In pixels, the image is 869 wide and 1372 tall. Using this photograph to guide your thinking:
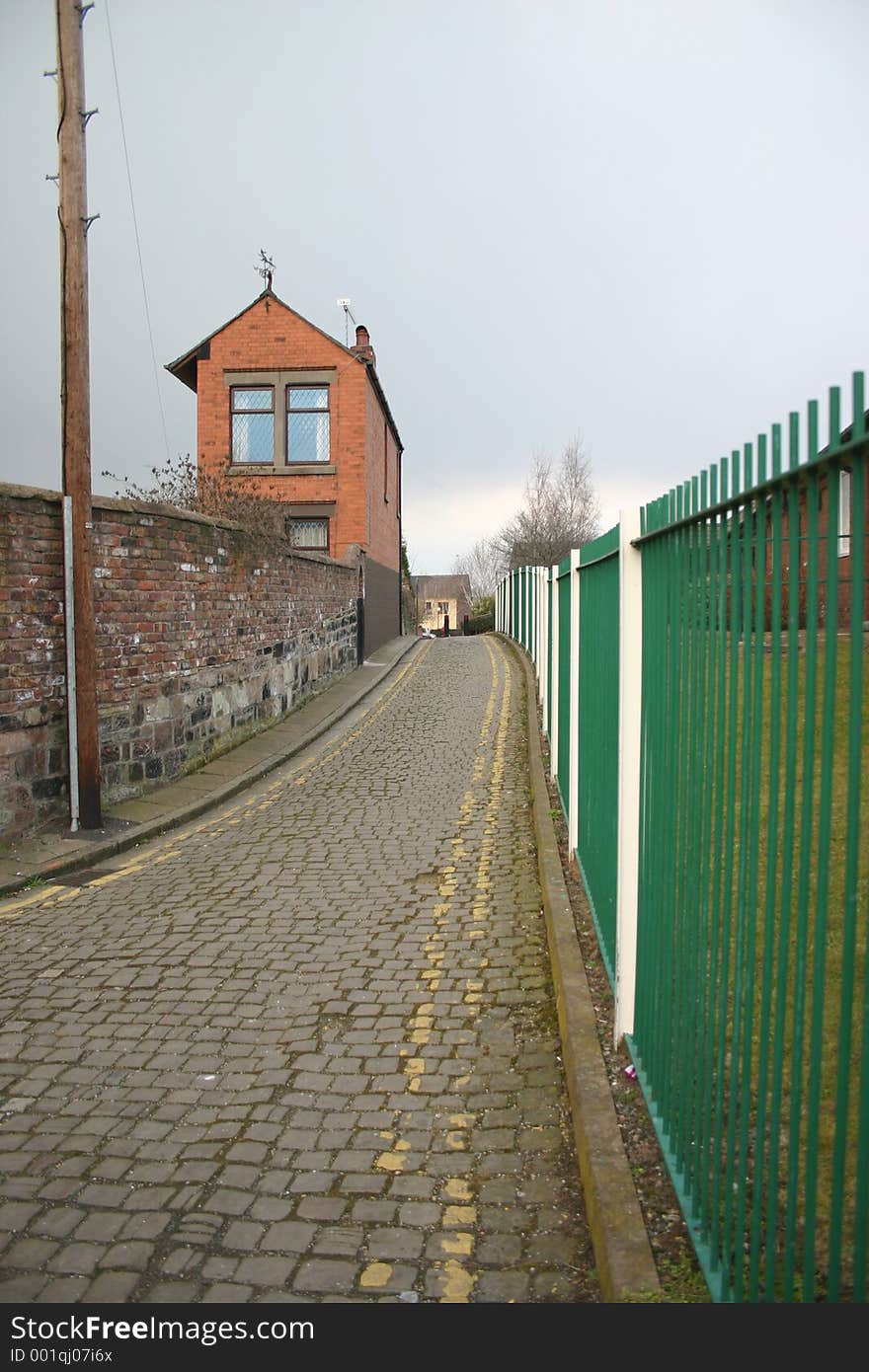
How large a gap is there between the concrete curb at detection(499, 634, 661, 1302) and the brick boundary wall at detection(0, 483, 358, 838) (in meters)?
4.25

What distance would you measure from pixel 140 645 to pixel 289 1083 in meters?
6.04

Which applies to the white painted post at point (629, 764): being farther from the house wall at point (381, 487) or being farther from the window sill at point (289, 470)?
the window sill at point (289, 470)

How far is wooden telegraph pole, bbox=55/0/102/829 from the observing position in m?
7.78

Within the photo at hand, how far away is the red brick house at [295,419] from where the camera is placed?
78.7 feet

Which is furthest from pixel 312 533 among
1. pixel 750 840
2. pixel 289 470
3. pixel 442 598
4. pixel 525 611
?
pixel 442 598

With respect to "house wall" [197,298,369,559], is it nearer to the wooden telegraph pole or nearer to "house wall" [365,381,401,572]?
"house wall" [365,381,401,572]

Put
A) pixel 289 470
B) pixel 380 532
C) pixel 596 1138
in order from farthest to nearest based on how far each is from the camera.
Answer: pixel 380 532
pixel 289 470
pixel 596 1138

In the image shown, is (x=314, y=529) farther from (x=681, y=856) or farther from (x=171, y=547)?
(x=681, y=856)

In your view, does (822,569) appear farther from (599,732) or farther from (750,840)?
(599,732)

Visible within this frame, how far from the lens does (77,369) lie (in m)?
7.95

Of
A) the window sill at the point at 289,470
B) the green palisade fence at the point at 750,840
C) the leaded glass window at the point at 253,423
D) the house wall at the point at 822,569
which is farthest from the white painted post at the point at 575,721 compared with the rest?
the leaded glass window at the point at 253,423

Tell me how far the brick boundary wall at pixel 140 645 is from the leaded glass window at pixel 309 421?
1077cm

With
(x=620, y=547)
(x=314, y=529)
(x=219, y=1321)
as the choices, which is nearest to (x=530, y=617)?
(x=314, y=529)

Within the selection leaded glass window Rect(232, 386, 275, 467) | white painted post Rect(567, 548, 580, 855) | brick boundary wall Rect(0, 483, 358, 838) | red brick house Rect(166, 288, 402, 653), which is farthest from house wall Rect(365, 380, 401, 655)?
white painted post Rect(567, 548, 580, 855)
